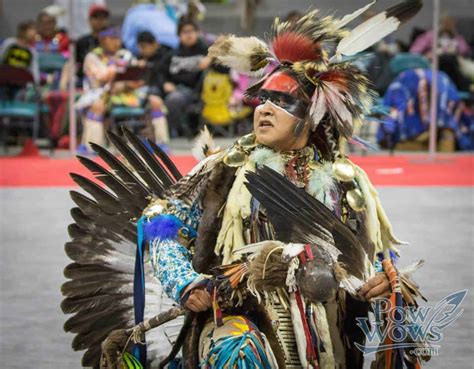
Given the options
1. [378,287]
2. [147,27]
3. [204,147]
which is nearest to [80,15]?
[147,27]

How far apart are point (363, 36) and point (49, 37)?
326 inches

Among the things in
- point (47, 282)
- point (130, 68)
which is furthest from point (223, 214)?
point (130, 68)

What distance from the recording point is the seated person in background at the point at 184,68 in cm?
1011

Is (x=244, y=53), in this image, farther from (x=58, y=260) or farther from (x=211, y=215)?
(x=58, y=260)

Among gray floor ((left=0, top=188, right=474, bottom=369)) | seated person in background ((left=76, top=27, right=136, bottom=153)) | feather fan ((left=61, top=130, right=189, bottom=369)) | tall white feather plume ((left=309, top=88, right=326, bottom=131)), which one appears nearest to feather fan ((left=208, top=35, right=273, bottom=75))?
tall white feather plume ((left=309, top=88, right=326, bottom=131))

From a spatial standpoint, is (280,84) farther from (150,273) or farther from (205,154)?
(150,273)

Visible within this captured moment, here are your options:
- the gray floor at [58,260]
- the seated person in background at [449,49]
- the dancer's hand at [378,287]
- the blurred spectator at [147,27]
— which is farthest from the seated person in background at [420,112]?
the dancer's hand at [378,287]

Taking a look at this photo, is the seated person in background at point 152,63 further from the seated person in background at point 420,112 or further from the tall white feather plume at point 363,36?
the tall white feather plume at point 363,36

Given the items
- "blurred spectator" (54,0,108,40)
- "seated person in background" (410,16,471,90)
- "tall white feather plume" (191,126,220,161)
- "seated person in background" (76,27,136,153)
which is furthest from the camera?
"blurred spectator" (54,0,108,40)

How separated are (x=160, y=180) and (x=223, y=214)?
0.61m

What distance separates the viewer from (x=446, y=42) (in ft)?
35.5

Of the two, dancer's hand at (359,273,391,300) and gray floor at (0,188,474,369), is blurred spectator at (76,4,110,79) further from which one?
dancer's hand at (359,273,391,300)

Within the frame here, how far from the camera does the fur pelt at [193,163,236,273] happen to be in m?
3.01

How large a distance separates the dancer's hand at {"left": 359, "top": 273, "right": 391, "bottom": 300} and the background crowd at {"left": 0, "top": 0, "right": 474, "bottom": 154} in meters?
6.80
